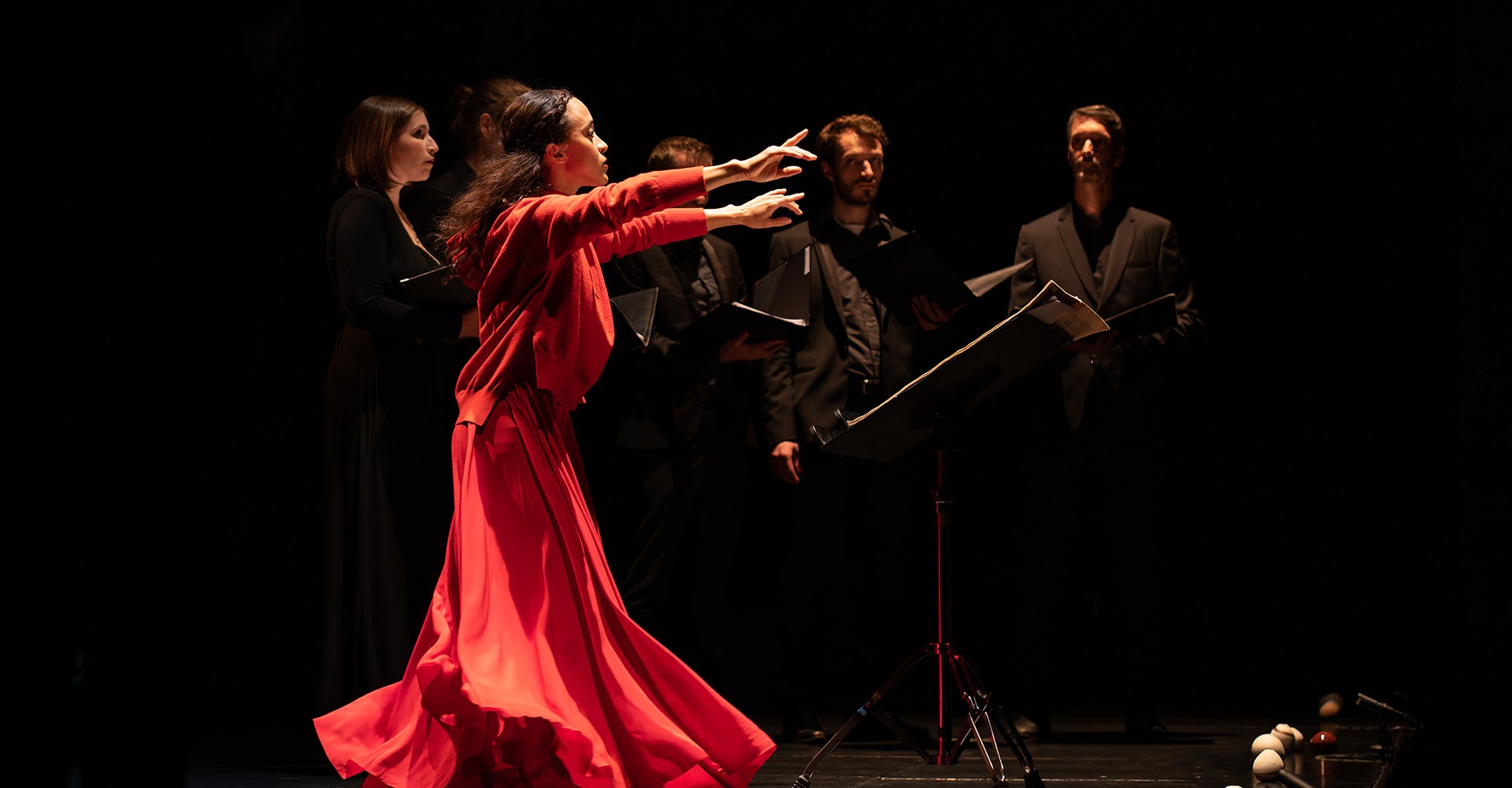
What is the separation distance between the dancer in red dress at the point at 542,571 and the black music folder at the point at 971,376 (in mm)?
540

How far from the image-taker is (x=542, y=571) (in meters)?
2.77

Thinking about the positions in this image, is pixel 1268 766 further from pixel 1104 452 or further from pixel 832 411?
pixel 832 411

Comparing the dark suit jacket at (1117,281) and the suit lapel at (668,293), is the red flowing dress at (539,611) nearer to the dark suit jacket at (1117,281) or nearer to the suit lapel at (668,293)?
the suit lapel at (668,293)

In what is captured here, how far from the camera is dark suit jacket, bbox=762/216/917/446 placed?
4250 mm

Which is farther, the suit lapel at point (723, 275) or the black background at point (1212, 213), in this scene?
the black background at point (1212, 213)

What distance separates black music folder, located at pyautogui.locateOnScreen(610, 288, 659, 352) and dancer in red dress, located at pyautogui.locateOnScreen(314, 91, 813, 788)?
0.78 meters

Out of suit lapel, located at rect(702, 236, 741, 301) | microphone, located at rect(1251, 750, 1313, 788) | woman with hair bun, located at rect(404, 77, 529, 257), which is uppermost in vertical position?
woman with hair bun, located at rect(404, 77, 529, 257)

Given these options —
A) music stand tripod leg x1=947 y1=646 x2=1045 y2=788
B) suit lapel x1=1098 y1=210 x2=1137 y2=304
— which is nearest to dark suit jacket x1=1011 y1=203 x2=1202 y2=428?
suit lapel x1=1098 y1=210 x2=1137 y2=304

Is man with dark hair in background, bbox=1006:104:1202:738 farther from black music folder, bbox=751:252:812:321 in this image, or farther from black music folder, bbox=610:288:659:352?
black music folder, bbox=610:288:659:352

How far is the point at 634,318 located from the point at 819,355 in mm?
722

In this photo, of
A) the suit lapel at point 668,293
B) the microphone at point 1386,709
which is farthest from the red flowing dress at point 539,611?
the microphone at point 1386,709

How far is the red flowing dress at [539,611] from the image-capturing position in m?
2.62

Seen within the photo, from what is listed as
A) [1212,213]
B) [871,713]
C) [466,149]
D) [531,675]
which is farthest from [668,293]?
[1212,213]

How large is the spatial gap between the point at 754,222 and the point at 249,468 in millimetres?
2545
